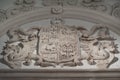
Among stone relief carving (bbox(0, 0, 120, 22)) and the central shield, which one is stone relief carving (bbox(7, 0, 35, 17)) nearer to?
stone relief carving (bbox(0, 0, 120, 22))

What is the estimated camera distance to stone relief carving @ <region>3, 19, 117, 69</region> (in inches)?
187

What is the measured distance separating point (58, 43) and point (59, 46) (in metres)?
0.09

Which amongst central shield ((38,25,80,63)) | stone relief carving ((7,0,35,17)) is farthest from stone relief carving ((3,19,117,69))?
stone relief carving ((7,0,35,17))

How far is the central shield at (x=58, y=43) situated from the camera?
4812 mm

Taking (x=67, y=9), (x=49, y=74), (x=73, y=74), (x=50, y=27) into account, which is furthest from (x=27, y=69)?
(x=67, y=9)

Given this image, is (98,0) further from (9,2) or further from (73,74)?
(73,74)

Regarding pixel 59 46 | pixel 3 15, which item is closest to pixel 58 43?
pixel 59 46

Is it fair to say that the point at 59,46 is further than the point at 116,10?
No

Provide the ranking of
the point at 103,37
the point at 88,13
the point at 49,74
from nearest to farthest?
the point at 49,74, the point at 103,37, the point at 88,13

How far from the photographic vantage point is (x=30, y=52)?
4.96 meters

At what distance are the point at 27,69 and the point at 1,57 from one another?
591 millimetres

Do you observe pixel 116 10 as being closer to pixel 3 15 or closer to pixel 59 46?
pixel 59 46

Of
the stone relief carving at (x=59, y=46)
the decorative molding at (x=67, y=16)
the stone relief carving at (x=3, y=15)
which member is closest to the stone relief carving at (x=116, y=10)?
the decorative molding at (x=67, y=16)

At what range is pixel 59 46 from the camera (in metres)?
5.00
